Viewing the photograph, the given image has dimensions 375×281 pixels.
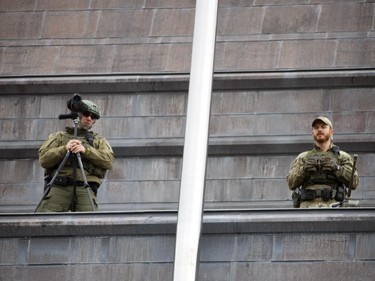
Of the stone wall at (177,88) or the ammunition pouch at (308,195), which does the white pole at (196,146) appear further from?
the stone wall at (177,88)

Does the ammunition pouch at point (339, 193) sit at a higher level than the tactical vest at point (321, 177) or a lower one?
lower


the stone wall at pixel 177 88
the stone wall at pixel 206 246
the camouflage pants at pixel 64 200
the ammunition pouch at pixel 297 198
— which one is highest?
the stone wall at pixel 177 88

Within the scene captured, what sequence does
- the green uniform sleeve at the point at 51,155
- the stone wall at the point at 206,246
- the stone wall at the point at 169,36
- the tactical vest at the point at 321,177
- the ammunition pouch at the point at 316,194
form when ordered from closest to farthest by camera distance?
the stone wall at the point at 206,246 → the ammunition pouch at the point at 316,194 → the tactical vest at the point at 321,177 → the green uniform sleeve at the point at 51,155 → the stone wall at the point at 169,36

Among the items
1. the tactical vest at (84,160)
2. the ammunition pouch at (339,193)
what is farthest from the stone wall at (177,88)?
the ammunition pouch at (339,193)

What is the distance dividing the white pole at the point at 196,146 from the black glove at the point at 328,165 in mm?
1141

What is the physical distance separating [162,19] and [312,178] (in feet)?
18.9

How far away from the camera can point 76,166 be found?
73.4 ft

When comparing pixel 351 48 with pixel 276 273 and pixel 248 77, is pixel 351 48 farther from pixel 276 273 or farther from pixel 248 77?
pixel 276 273

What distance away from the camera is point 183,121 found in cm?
2603

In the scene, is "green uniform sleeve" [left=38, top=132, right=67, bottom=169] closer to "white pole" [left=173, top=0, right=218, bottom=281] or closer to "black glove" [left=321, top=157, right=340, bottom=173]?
"white pole" [left=173, top=0, right=218, bottom=281]

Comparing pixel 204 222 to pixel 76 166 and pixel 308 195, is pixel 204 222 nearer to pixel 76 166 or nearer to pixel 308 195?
pixel 308 195

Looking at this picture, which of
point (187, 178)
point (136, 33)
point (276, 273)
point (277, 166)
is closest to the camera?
point (276, 273)

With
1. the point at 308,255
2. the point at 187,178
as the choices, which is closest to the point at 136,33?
the point at 187,178

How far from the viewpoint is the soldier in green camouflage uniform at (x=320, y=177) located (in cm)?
2178
